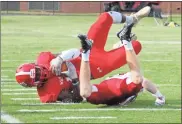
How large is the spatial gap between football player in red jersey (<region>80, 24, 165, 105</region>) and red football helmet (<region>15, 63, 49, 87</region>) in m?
0.56

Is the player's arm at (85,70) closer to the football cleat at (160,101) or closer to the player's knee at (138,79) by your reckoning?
the player's knee at (138,79)

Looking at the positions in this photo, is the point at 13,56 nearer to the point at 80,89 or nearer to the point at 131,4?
the point at 80,89

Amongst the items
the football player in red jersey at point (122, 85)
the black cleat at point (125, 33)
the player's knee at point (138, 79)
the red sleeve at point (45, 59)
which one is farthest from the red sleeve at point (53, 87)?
the black cleat at point (125, 33)

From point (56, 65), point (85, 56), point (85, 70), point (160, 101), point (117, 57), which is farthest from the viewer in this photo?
point (117, 57)

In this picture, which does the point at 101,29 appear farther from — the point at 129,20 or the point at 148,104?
the point at 148,104

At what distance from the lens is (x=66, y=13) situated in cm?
4753

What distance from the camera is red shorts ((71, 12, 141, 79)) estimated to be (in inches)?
339

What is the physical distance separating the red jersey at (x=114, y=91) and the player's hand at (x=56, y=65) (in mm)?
484

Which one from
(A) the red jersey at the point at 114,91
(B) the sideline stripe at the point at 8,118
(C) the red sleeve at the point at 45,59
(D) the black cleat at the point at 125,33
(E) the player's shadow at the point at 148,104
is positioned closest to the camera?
(B) the sideline stripe at the point at 8,118

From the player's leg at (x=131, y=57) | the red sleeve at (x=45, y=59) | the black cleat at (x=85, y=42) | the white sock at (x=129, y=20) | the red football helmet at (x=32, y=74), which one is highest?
the white sock at (x=129, y=20)

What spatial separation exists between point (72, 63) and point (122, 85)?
73 centimetres

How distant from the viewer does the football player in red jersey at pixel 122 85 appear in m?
7.96

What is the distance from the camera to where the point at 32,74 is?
26.8ft

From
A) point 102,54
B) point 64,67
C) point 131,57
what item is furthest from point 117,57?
point 64,67
